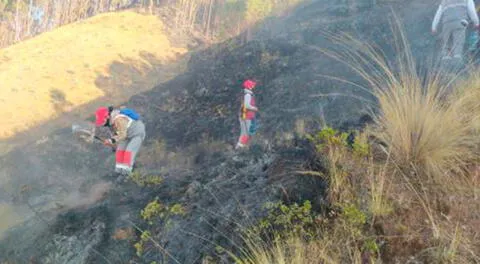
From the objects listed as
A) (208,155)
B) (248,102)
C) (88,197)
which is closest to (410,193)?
(248,102)

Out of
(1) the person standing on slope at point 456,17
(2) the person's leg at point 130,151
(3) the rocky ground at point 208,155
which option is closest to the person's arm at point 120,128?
(2) the person's leg at point 130,151

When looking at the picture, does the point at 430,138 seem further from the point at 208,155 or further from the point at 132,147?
the point at 208,155

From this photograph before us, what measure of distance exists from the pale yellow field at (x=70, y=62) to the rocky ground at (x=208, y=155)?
223 inches

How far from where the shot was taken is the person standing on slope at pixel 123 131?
24.3 feet

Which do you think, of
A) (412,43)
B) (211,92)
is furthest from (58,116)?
(412,43)

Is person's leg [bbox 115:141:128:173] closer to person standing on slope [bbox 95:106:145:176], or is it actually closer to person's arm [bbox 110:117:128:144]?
person standing on slope [bbox 95:106:145:176]

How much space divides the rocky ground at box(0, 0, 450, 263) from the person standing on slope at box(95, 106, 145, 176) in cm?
41

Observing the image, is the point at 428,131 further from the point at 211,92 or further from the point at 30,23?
the point at 30,23

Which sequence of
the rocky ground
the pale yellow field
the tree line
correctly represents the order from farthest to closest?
the tree line → the pale yellow field → the rocky ground

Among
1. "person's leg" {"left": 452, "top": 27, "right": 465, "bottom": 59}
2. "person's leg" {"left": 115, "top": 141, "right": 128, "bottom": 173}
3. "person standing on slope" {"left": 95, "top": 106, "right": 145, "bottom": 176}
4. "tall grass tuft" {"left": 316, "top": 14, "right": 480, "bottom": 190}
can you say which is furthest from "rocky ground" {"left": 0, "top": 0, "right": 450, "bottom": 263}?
"person's leg" {"left": 452, "top": 27, "right": 465, "bottom": 59}

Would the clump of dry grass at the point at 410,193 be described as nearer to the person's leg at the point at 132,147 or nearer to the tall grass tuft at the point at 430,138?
the tall grass tuft at the point at 430,138

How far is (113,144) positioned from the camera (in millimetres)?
7910

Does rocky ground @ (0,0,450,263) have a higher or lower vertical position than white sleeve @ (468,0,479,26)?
lower

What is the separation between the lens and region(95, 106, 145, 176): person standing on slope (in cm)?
741
